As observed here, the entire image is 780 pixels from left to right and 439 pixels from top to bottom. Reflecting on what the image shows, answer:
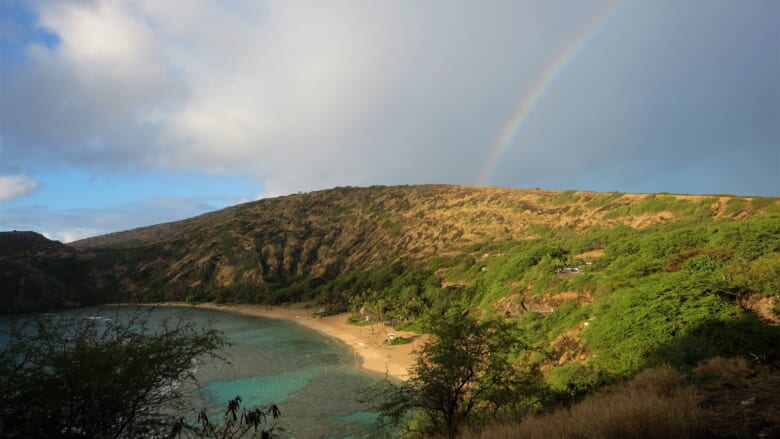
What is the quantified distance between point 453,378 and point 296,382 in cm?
3085

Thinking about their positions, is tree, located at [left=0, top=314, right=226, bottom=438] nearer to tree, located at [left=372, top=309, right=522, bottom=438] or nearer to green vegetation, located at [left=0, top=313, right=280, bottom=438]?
green vegetation, located at [left=0, top=313, right=280, bottom=438]

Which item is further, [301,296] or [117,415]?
[301,296]

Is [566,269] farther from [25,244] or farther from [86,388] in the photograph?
[25,244]

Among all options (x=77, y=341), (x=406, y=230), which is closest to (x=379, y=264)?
(x=406, y=230)

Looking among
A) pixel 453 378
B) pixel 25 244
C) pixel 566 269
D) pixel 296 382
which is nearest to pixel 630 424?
pixel 453 378

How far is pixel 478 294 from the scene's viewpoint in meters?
55.3

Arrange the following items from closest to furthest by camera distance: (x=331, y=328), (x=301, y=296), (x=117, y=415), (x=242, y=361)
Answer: (x=117, y=415)
(x=242, y=361)
(x=331, y=328)
(x=301, y=296)

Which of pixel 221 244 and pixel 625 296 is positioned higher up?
pixel 221 244

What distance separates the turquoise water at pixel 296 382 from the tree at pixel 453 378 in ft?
11.2

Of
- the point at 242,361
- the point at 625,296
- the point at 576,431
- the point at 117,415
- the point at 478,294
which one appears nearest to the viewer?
the point at 576,431

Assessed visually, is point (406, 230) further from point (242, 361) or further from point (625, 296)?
point (625, 296)

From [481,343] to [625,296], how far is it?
13368 millimetres

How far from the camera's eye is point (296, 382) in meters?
41.6

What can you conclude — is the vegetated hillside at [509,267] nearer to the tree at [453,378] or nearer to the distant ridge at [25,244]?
the tree at [453,378]
